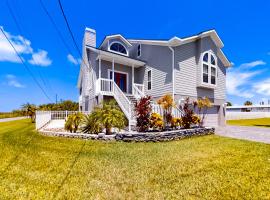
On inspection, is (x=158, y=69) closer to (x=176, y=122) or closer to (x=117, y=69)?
(x=117, y=69)

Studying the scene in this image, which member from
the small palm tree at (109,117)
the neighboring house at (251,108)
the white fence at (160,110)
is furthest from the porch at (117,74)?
the neighboring house at (251,108)

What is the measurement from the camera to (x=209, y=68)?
14.8 m

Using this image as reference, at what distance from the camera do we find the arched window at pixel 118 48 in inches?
650

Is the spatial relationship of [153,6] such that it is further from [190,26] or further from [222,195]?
[222,195]

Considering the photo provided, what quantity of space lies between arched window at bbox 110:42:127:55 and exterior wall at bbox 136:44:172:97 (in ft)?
7.20

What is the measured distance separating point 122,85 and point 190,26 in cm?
944

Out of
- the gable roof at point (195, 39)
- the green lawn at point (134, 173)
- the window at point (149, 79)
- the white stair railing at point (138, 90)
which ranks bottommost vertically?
the green lawn at point (134, 173)

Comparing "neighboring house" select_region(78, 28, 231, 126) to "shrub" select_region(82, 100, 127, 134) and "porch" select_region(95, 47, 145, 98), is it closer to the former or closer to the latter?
"porch" select_region(95, 47, 145, 98)

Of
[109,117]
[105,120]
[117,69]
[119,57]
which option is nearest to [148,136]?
[109,117]

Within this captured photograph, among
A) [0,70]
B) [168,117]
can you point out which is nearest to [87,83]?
[0,70]

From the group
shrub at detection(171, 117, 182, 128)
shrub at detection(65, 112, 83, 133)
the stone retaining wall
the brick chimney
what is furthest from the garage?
the brick chimney

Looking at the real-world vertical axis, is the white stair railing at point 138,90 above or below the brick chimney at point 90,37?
below

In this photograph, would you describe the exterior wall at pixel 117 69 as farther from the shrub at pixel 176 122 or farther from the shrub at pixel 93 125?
the shrub at pixel 176 122

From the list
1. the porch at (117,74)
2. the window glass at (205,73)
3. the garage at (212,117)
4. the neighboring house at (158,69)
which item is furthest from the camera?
the garage at (212,117)
